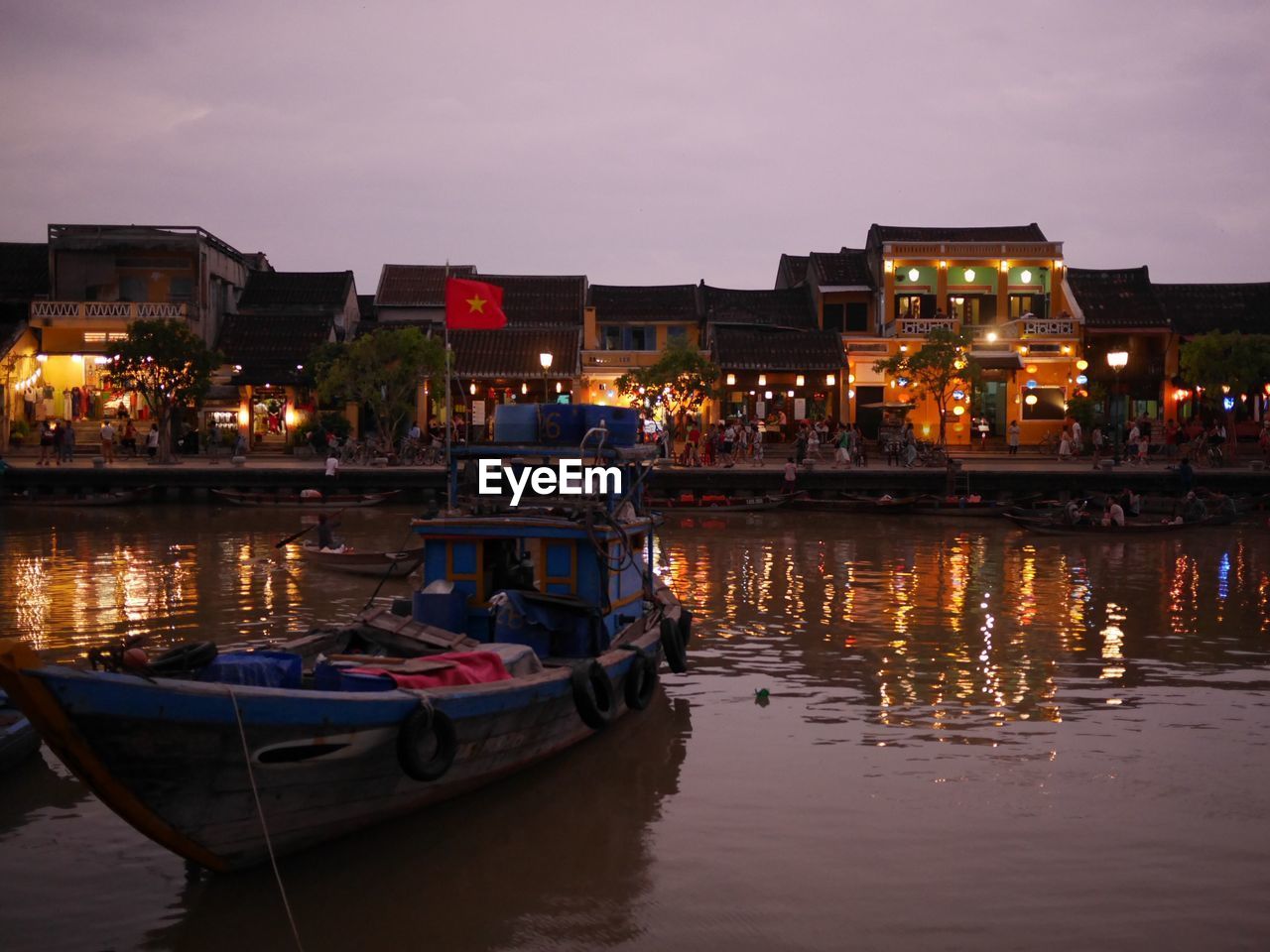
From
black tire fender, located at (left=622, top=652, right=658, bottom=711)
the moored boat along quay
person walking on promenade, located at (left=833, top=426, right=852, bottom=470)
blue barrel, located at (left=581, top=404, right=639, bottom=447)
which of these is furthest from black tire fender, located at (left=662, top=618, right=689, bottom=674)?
person walking on promenade, located at (left=833, top=426, right=852, bottom=470)

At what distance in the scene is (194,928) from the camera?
7859 mm

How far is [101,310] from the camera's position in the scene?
4591 centimetres

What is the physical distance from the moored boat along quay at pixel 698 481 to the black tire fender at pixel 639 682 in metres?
25.0

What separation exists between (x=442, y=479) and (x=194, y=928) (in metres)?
30.1

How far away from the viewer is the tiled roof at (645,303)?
51.9m

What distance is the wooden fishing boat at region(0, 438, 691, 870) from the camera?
7.20m

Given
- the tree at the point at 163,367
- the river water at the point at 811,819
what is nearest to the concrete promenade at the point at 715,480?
the tree at the point at 163,367

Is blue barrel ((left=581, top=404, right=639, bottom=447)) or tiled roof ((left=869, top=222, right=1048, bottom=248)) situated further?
Answer: tiled roof ((left=869, top=222, right=1048, bottom=248))

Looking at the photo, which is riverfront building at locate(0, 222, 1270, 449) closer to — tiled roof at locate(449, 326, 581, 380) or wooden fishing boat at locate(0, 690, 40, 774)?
tiled roof at locate(449, 326, 581, 380)

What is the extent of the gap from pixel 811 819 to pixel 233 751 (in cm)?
464

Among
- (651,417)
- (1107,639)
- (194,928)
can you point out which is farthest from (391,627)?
(651,417)

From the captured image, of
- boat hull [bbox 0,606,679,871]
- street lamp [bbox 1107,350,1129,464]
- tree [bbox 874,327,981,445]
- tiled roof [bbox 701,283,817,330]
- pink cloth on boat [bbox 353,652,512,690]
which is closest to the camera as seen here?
boat hull [bbox 0,606,679,871]

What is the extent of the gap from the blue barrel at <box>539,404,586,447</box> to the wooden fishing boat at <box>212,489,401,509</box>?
72.8 feet

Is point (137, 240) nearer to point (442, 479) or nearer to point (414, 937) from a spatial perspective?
point (442, 479)
